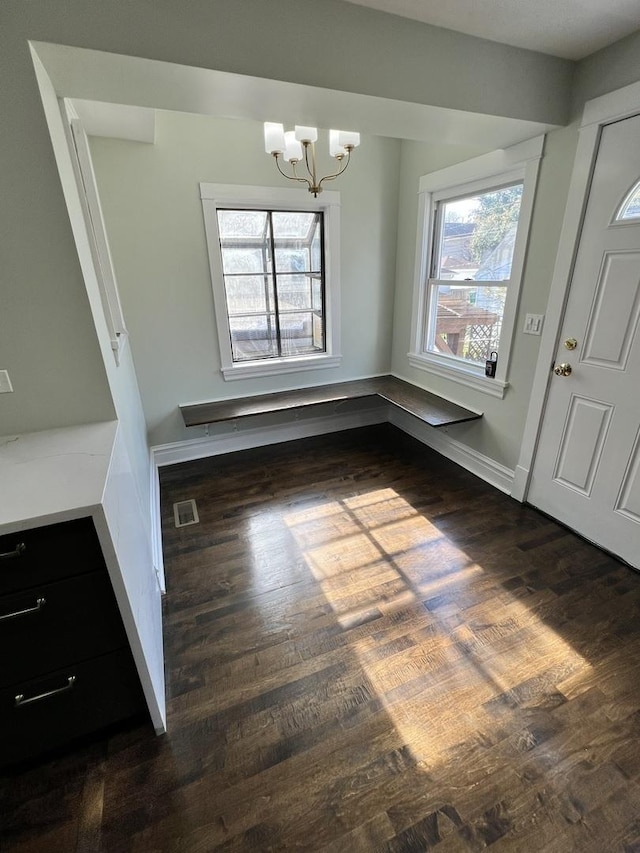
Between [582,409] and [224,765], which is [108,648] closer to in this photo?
[224,765]

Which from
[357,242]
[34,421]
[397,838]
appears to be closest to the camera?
[397,838]

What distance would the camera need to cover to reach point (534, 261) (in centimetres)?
225

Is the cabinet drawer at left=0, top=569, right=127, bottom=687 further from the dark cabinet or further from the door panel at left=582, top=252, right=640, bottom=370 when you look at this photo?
the door panel at left=582, top=252, right=640, bottom=370

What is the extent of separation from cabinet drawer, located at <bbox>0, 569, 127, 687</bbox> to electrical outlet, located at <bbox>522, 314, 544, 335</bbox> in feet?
8.09

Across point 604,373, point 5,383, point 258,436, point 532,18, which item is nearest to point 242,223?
point 258,436

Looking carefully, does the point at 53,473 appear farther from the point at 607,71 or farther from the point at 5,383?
the point at 607,71

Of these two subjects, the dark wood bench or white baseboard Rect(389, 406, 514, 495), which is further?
the dark wood bench

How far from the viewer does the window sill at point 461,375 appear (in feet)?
8.68

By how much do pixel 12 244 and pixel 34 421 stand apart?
2.02ft

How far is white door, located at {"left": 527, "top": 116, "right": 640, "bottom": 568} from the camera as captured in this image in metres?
1.80

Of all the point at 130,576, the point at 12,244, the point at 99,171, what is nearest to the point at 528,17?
the point at 12,244

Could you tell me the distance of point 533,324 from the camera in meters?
2.31

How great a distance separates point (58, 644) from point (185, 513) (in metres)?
1.43

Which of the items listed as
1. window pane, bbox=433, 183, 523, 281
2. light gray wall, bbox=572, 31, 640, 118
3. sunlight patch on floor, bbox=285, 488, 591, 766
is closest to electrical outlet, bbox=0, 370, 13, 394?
sunlight patch on floor, bbox=285, 488, 591, 766
